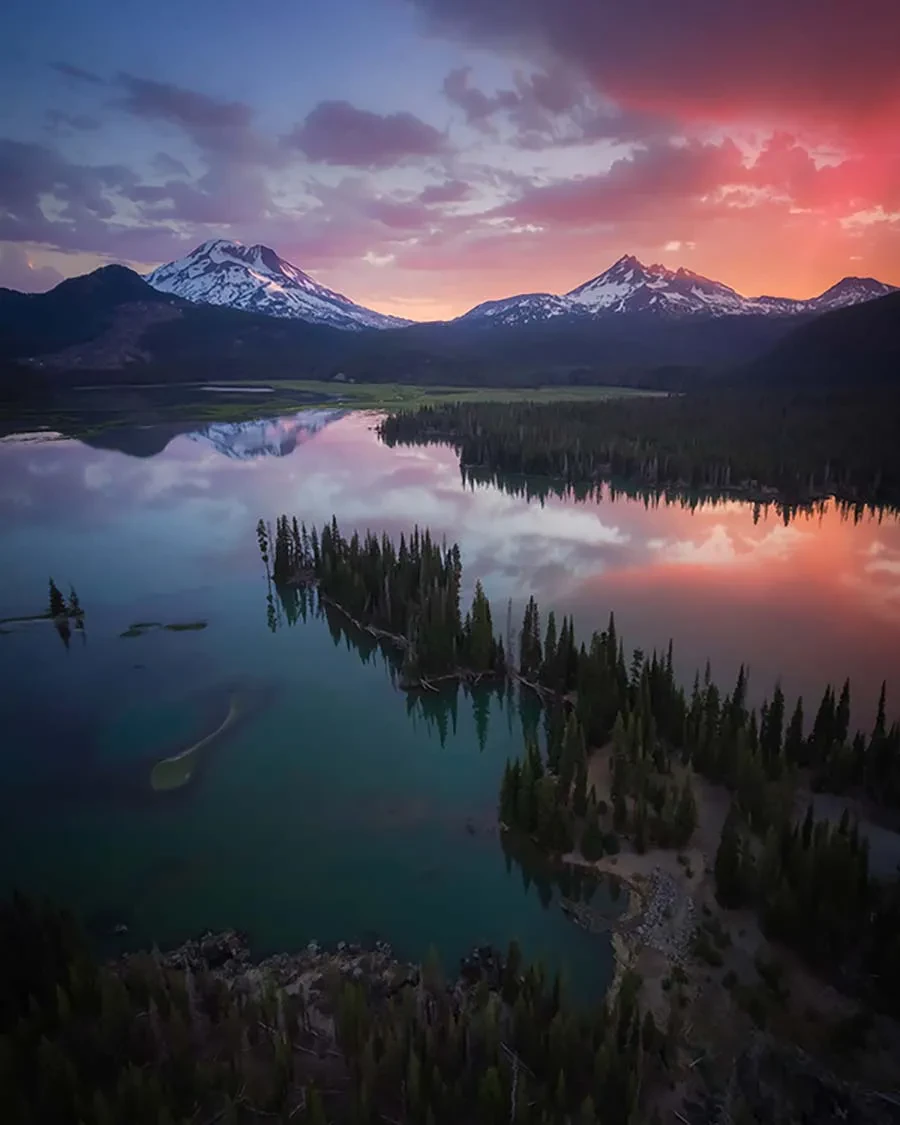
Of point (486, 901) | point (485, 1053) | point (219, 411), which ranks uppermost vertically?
point (219, 411)

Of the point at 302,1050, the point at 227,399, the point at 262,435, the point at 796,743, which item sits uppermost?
the point at 227,399

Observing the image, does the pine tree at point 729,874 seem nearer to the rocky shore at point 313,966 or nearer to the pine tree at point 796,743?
the rocky shore at point 313,966

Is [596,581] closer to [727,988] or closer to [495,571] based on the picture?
[495,571]

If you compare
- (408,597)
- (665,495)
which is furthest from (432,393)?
(408,597)

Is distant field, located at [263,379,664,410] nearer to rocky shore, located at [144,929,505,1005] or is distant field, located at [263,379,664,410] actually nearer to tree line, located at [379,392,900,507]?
tree line, located at [379,392,900,507]

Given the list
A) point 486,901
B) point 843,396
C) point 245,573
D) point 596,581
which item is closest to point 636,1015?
point 486,901

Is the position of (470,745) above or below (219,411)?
below

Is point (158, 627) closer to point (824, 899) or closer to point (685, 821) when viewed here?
point (685, 821)
